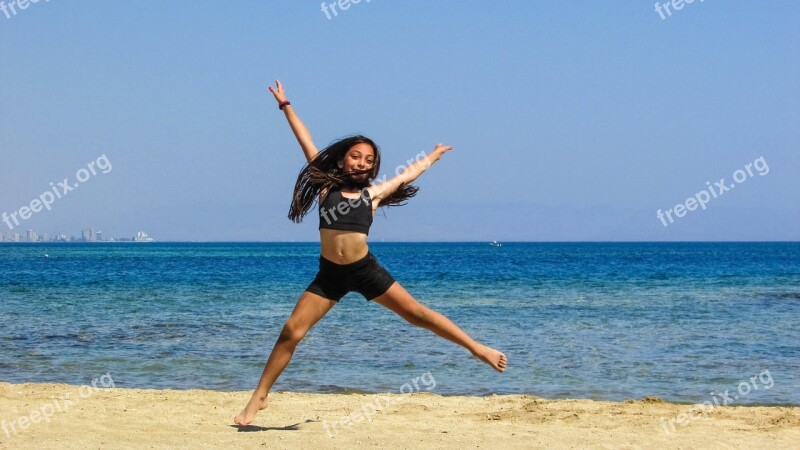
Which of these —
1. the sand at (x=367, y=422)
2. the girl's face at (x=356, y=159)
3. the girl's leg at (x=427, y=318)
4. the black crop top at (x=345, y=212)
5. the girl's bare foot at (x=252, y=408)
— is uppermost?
the girl's face at (x=356, y=159)

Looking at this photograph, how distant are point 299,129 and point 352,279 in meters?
1.26

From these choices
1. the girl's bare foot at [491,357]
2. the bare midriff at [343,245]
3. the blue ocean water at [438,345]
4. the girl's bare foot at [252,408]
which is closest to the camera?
the bare midriff at [343,245]

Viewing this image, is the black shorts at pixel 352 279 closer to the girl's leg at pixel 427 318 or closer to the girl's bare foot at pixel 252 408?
the girl's leg at pixel 427 318

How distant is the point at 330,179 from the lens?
6.35 metres

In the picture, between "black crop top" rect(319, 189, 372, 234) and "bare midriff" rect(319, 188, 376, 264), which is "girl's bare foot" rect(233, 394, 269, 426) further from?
"black crop top" rect(319, 189, 372, 234)

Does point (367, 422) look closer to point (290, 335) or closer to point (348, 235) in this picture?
point (290, 335)

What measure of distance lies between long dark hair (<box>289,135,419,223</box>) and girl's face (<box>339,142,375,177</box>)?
0.09ft

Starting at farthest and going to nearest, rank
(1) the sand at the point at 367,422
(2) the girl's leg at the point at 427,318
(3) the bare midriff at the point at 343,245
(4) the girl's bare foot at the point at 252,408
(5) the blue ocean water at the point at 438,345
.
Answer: (5) the blue ocean water at the point at 438,345 < (1) the sand at the point at 367,422 < (4) the girl's bare foot at the point at 252,408 < (2) the girl's leg at the point at 427,318 < (3) the bare midriff at the point at 343,245

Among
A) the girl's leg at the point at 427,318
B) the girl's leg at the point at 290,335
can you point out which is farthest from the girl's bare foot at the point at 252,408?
A: the girl's leg at the point at 427,318

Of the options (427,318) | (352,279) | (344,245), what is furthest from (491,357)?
(344,245)

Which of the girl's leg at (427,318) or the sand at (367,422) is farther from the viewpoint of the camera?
the sand at (367,422)

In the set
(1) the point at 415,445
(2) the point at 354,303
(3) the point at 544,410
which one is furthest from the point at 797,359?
(2) the point at 354,303

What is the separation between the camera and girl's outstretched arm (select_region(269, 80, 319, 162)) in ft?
21.7

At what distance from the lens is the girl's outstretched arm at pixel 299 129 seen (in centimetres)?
660
